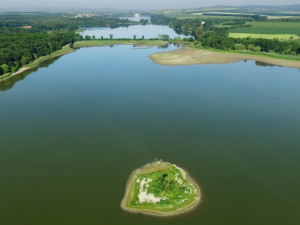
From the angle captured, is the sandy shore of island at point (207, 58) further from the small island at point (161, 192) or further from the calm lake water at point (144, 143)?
the small island at point (161, 192)

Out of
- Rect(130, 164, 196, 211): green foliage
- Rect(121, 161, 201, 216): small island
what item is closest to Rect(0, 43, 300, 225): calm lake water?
Rect(121, 161, 201, 216): small island

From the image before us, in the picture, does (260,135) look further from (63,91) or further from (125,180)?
(63,91)

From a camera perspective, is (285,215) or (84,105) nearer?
(285,215)

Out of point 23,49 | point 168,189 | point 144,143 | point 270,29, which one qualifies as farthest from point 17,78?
point 270,29

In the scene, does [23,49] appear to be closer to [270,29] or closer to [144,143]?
[144,143]

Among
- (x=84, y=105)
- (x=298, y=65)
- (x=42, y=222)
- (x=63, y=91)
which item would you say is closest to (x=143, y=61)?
(x=63, y=91)

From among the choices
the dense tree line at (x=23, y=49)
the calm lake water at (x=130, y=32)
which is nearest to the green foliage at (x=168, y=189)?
the dense tree line at (x=23, y=49)

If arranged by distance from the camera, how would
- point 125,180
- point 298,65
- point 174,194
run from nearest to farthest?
point 174,194 → point 125,180 → point 298,65
